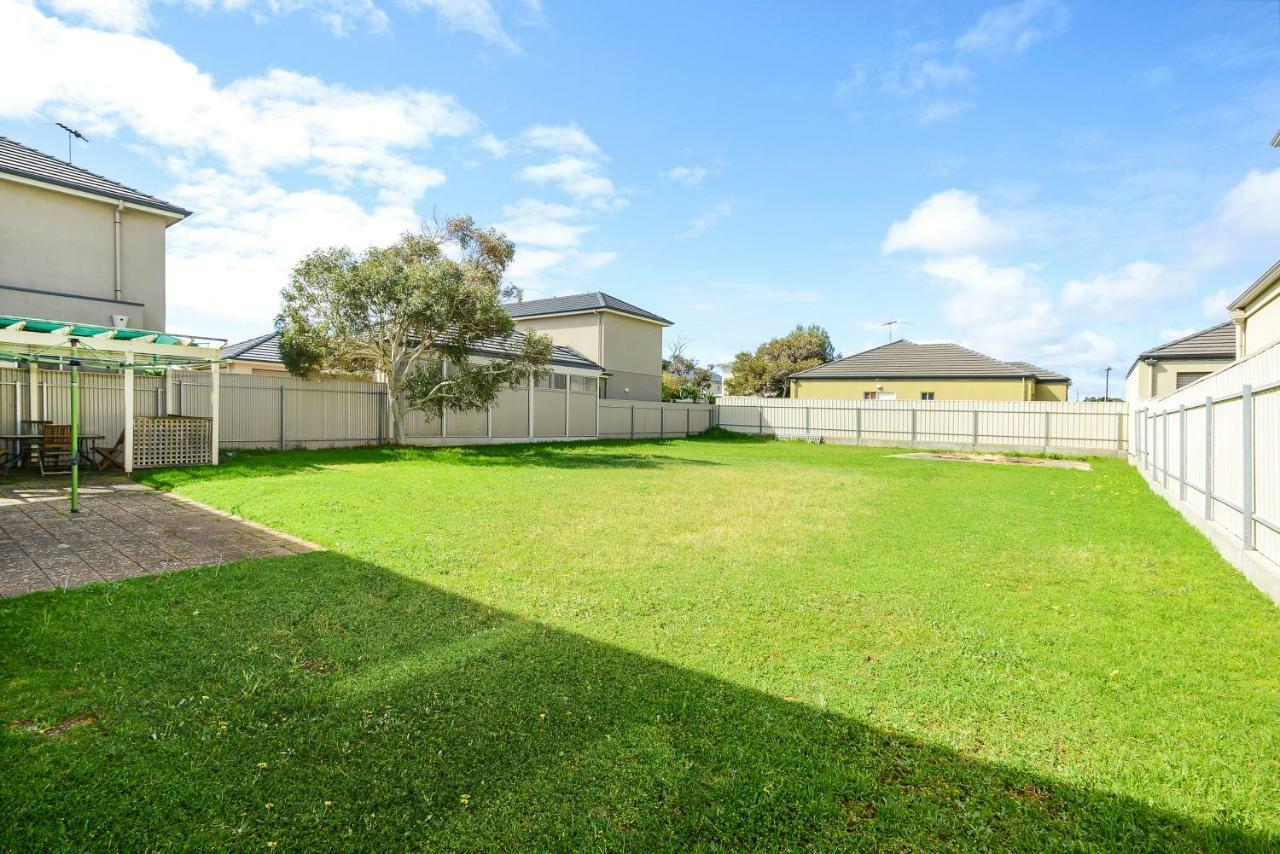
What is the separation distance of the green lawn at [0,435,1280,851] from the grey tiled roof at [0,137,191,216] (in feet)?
48.7

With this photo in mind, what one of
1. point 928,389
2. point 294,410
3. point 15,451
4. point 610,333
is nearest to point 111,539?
point 15,451

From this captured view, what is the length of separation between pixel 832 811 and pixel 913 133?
17053 millimetres

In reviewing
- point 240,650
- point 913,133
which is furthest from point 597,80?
point 240,650

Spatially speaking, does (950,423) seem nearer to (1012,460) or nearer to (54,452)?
(1012,460)

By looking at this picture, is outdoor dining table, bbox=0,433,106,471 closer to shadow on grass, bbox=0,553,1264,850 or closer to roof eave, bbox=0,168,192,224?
roof eave, bbox=0,168,192,224

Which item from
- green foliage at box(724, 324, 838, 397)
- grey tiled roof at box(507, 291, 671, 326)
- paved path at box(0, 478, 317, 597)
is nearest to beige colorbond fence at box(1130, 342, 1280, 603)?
paved path at box(0, 478, 317, 597)

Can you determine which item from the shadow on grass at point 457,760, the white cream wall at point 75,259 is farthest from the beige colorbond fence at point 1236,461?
the white cream wall at point 75,259

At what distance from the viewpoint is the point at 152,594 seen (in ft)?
14.6

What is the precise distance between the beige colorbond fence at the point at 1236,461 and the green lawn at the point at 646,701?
1.18ft

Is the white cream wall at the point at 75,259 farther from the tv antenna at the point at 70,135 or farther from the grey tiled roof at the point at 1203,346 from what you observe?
the grey tiled roof at the point at 1203,346

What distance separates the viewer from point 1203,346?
797 inches

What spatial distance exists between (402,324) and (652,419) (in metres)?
14.3

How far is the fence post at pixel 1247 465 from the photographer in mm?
5551

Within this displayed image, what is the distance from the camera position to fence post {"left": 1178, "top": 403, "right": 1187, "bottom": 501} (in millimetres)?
8828
